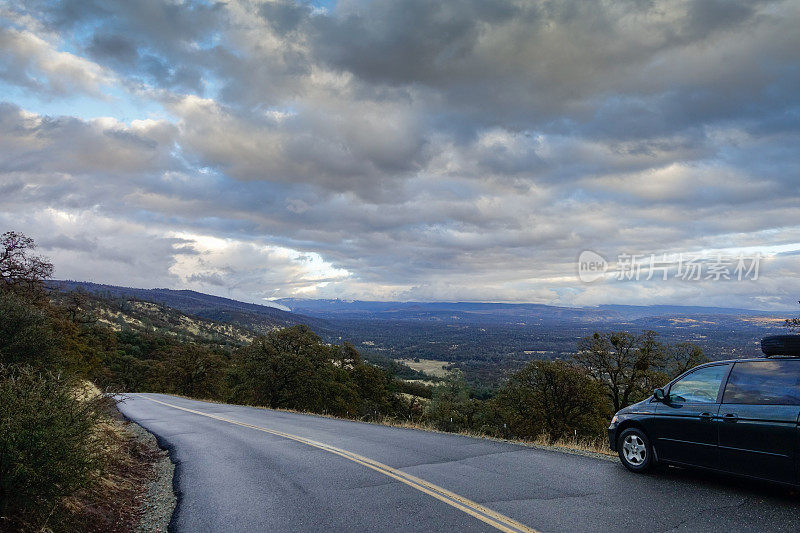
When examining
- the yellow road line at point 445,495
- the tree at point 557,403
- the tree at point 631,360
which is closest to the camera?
the yellow road line at point 445,495

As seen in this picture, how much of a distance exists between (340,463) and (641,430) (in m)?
5.20

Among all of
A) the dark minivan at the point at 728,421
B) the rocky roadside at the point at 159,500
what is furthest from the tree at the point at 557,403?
the rocky roadside at the point at 159,500

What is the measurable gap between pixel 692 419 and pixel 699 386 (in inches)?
22.7

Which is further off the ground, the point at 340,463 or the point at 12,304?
the point at 12,304

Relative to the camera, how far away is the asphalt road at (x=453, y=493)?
193 inches

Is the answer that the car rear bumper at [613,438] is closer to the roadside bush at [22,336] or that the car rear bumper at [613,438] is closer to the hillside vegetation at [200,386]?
the hillside vegetation at [200,386]

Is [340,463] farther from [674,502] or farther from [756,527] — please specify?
[756,527]

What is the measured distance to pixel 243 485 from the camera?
7082 mm

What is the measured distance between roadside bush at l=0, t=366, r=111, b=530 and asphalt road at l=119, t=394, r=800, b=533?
4.52 ft

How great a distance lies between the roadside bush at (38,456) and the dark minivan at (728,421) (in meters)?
7.74

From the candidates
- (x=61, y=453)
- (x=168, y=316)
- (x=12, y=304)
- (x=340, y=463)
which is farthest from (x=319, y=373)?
(x=168, y=316)

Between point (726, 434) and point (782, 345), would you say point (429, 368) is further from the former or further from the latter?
point (782, 345)

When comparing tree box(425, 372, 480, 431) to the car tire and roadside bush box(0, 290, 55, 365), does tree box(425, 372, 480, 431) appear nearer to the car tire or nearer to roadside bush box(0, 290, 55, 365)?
roadside bush box(0, 290, 55, 365)

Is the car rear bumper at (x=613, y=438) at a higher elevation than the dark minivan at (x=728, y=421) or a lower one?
lower
